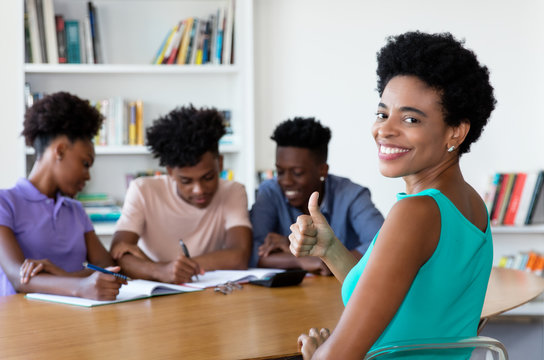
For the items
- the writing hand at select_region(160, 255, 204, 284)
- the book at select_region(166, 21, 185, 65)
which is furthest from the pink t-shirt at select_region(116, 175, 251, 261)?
the book at select_region(166, 21, 185, 65)

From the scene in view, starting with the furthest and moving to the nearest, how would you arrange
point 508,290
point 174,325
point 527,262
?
1. point 527,262
2. point 508,290
3. point 174,325

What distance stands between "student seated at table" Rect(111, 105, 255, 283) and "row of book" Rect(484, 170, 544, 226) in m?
1.73

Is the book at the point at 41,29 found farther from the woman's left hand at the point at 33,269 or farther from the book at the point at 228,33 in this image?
the woman's left hand at the point at 33,269

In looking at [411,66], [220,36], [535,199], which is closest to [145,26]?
[220,36]

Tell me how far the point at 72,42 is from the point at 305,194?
1758mm

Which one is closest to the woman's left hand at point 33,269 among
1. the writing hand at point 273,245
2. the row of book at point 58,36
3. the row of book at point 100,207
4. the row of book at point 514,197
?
the writing hand at point 273,245

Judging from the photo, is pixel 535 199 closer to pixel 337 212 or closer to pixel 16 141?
pixel 337 212

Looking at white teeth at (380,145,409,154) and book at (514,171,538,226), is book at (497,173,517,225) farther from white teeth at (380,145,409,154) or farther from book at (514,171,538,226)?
white teeth at (380,145,409,154)

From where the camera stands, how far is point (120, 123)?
3816 millimetres

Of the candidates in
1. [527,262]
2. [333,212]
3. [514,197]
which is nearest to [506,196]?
[514,197]

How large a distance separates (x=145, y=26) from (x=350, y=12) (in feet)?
4.16

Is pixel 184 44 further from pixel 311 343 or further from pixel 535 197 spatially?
pixel 311 343

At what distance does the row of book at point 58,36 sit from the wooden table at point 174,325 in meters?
1.98

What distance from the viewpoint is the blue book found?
3.75 m
